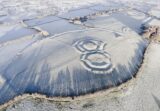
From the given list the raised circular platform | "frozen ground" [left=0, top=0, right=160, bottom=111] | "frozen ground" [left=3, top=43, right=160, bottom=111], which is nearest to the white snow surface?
"frozen ground" [left=0, top=0, right=160, bottom=111]

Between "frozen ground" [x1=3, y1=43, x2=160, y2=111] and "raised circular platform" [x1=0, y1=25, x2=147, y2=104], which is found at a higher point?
"raised circular platform" [x1=0, y1=25, x2=147, y2=104]

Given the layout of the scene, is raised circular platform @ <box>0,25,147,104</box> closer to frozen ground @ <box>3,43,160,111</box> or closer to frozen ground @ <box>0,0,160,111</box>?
frozen ground @ <box>0,0,160,111</box>

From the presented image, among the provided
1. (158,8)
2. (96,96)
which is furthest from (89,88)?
(158,8)

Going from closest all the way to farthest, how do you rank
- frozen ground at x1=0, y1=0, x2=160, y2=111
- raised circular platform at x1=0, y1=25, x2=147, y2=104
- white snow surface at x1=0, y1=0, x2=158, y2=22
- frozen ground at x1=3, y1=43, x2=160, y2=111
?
frozen ground at x1=3, y1=43, x2=160, y2=111 < frozen ground at x1=0, y1=0, x2=160, y2=111 < raised circular platform at x1=0, y1=25, x2=147, y2=104 < white snow surface at x1=0, y1=0, x2=158, y2=22

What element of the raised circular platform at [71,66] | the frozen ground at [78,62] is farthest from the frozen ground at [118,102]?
the raised circular platform at [71,66]

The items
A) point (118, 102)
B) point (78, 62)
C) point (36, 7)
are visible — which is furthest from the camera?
point (36, 7)

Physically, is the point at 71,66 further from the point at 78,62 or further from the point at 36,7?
the point at 36,7

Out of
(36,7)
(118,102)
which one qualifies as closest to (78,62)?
(118,102)

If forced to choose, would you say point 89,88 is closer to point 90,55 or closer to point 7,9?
point 90,55
